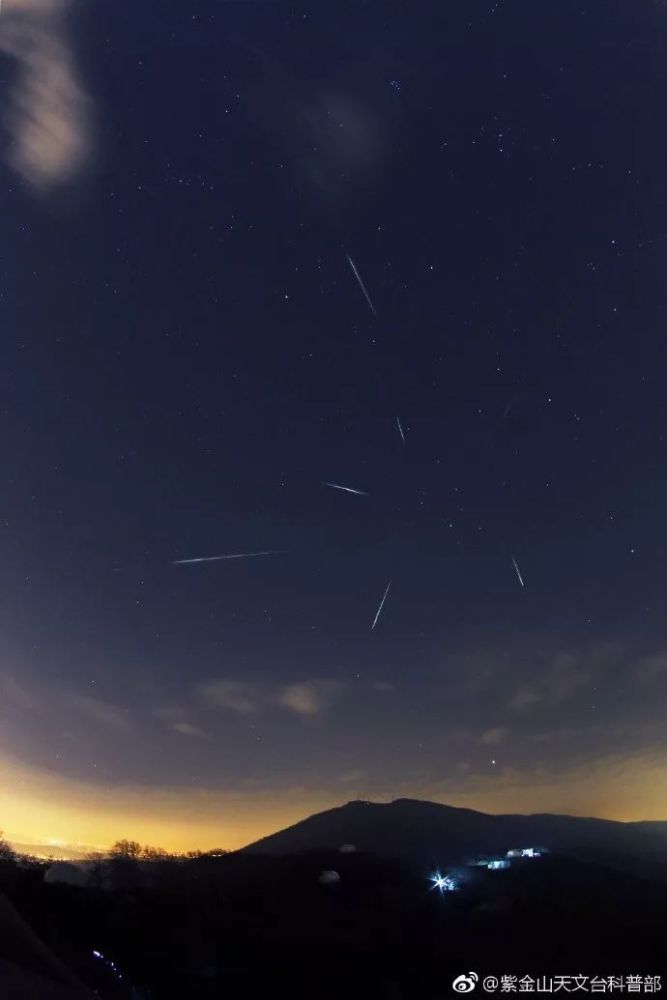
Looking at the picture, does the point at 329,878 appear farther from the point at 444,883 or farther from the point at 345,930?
the point at 345,930

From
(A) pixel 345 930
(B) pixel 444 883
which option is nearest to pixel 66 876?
(A) pixel 345 930

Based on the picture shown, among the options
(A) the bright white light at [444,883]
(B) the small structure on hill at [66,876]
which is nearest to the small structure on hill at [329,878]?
(A) the bright white light at [444,883]

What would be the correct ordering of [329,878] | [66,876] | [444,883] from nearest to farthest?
[66,876]
[444,883]
[329,878]

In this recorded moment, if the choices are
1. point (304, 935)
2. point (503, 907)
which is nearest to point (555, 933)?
point (503, 907)

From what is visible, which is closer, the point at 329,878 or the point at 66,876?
the point at 66,876

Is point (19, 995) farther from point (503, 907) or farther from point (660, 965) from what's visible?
point (503, 907)

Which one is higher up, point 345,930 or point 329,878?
point 329,878

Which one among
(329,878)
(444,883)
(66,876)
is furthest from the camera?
(329,878)

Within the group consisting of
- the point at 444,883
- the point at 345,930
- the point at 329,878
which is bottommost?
the point at 345,930

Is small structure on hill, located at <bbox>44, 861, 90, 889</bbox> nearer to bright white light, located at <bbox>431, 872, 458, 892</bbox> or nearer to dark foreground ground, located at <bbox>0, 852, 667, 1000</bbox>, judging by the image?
dark foreground ground, located at <bbox>0, 852, 667, 1000</bbox>
